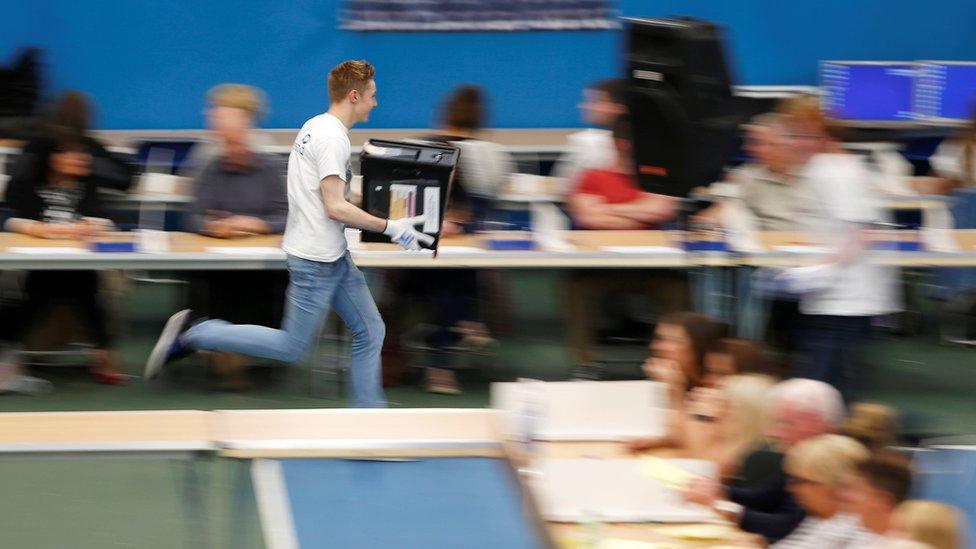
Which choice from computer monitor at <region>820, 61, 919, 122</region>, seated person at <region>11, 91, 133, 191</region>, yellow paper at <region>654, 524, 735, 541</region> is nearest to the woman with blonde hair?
yellow paper at <region>654, 524, 735, 541</region>

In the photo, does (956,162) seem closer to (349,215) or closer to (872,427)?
(349,215)

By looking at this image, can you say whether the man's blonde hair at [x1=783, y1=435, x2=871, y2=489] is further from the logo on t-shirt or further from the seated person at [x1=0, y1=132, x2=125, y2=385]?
the seated person at [x1=0, y1=132, x2=125, y2=385]

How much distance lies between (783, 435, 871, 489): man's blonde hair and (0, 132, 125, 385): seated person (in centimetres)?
415

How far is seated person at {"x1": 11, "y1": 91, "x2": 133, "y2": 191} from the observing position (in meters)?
6.60

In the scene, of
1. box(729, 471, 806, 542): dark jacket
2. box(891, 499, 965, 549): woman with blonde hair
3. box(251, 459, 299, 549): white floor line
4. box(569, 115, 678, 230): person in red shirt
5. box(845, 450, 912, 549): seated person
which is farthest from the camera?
box(569, 115, 678, 230): person in red shirt

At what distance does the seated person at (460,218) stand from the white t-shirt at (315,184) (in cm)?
148

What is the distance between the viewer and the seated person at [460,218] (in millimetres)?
6746

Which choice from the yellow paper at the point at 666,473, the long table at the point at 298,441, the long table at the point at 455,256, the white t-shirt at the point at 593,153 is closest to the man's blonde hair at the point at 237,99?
the long table at the point at 455,256

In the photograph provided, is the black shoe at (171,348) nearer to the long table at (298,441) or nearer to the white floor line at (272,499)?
the long table at (298,441)

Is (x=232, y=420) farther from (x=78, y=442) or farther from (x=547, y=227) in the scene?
(x=547, y=227)

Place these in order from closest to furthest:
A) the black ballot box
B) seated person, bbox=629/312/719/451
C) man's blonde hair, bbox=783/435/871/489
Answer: man's blonde hair, bbox=783/435/871/489
seated person, bbox=629/312/719/451
the black ballot box

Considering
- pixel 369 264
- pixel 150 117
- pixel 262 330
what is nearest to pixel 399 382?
pixel 369 264

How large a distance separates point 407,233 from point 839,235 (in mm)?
1584

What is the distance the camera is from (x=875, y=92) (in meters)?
10.0
